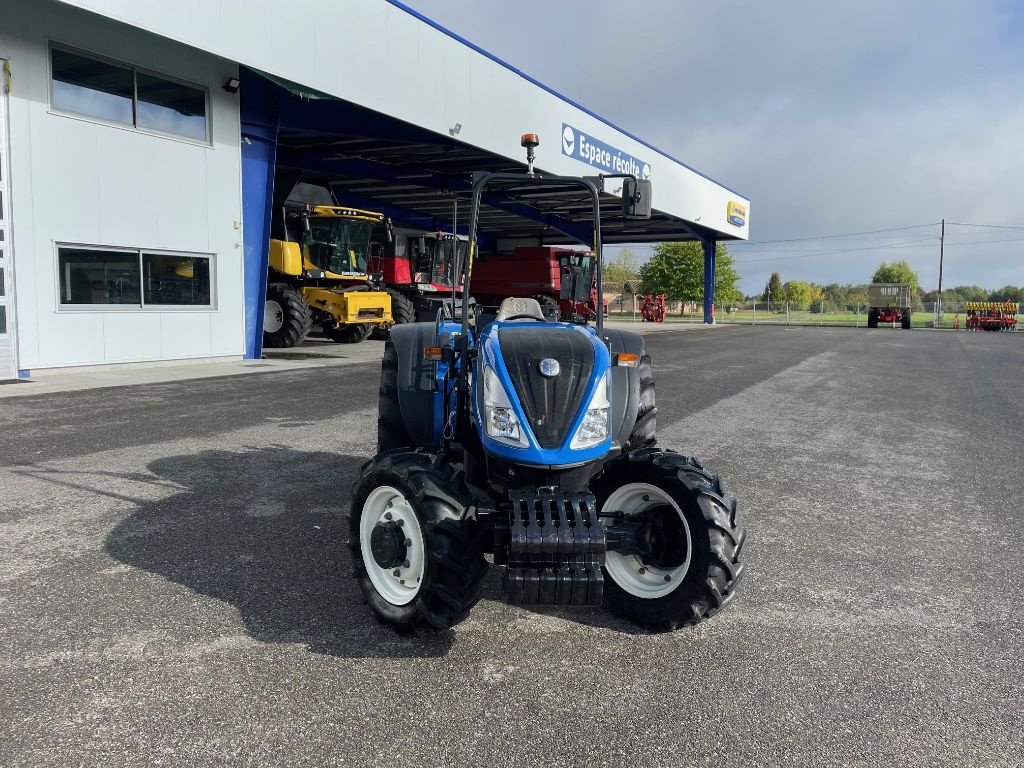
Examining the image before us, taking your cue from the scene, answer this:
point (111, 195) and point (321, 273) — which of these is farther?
point (321, 273)

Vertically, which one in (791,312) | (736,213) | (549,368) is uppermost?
(736,213)

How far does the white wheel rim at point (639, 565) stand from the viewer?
10.7 feet

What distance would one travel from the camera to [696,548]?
3119 mm

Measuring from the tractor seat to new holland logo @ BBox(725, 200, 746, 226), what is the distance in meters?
40.4

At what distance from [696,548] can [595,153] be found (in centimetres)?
2487

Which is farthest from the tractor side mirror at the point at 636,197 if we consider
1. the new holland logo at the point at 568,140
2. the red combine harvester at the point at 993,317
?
the red combine harvester at the point at 993,317

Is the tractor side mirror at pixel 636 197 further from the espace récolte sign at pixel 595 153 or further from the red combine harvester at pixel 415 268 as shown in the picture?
the espace récolte sign at pixel 595 153

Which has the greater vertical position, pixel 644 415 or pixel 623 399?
pixel 623 399

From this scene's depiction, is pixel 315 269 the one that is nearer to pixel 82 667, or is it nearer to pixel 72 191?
pixel 72 191

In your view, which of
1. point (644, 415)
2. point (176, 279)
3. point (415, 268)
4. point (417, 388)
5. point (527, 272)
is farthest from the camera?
point (527, 272)

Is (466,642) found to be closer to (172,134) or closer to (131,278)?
(131,278)

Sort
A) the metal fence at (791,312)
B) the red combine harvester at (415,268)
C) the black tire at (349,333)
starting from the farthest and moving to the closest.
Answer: the metal fence at (791,312)
the red combine harvester at (415,268)
the black tire at (349,333)

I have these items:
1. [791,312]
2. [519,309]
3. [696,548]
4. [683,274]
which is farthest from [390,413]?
[791,312]

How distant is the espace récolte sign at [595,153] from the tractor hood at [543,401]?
2070 cm
